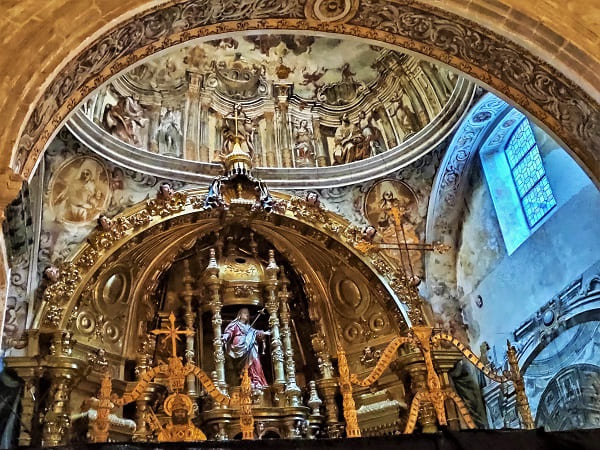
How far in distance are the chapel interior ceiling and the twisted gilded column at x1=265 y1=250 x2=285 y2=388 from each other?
80.0 inches

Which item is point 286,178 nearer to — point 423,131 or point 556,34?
point 423,131

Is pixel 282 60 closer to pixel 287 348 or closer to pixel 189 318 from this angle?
pixel 189 318

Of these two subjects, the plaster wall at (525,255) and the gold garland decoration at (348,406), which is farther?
the plaster wall at (525,255)

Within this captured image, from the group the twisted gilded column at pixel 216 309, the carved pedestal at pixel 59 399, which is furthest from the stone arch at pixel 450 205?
the carved pedestal at pixel 59 399

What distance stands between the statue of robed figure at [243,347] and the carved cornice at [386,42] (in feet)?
19.2

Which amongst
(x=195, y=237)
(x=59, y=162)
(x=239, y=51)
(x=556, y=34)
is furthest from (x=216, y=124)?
(x=556, y=34)

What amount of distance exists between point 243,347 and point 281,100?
4.97m

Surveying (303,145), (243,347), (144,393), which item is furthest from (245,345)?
(303,145)

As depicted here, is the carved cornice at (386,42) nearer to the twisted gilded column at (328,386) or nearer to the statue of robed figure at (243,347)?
the statue of robed figure at (243,347)

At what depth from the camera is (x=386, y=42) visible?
8.62m

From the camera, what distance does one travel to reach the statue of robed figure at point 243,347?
11898 millimetres

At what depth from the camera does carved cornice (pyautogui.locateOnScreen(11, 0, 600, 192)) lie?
Result: 7484 mm

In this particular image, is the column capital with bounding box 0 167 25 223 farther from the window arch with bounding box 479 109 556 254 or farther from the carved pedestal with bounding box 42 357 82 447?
the window arch with bounding box 479 109 556 254

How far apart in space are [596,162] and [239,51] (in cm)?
749
